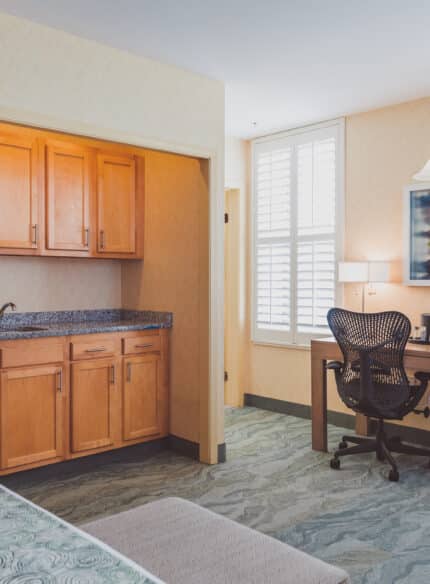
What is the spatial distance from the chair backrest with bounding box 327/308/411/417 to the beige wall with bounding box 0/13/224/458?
87 cm

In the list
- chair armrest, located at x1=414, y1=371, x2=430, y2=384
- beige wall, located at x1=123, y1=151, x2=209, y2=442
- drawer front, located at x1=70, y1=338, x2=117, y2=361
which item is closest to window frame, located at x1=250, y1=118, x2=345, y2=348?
chair armrest, located at x1=414, y1=371, x2=430, y2=384

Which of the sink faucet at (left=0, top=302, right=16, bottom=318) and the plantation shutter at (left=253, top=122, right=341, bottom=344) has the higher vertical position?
the plantation shutter at (left=253, top=122, right=341, bottom=344)

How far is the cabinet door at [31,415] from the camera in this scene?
3.42m

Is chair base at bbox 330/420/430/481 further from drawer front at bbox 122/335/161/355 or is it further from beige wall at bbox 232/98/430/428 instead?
drawer front at bbox 122/335/161/355

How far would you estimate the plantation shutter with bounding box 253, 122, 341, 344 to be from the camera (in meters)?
4.98

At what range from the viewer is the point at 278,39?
331 centimetres

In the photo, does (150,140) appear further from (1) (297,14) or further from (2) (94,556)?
(2) (94,556)

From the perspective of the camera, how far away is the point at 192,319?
4117mm

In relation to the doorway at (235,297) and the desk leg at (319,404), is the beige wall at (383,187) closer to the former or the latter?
the desk leg at (319,404)

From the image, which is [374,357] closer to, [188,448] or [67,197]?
[188,448]

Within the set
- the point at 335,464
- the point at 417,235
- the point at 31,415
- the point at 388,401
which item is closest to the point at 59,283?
the point at 31,415

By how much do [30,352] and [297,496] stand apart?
1823 mm

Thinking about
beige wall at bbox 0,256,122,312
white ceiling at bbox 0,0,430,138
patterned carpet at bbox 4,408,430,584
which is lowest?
patterned carpet at bbox 4,408,430,584

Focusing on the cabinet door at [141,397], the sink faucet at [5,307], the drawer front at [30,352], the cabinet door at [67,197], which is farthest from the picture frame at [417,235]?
the sink faucet at [5,307]
